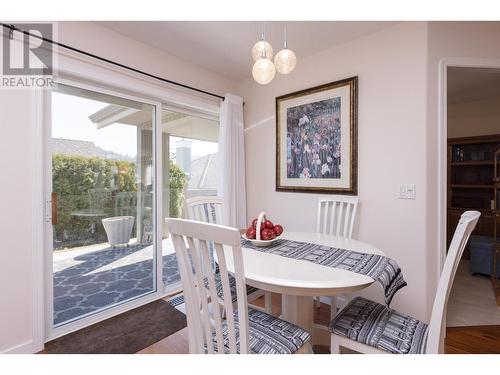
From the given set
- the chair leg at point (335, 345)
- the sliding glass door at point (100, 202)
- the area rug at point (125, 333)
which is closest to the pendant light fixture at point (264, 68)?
the chair leg at point (335, 345)

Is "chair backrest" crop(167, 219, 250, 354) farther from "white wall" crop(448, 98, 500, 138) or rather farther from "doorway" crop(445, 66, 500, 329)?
"white wall" crop(448, 98, 500, 138)

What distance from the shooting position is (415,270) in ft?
6.82

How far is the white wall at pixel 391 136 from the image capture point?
2.03m

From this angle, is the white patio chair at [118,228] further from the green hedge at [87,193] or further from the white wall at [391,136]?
the white wall at [391,136]

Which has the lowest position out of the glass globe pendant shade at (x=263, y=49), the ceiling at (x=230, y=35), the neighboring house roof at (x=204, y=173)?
the neighboring house roof at (x=204, y=173)

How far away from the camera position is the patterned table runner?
128cm

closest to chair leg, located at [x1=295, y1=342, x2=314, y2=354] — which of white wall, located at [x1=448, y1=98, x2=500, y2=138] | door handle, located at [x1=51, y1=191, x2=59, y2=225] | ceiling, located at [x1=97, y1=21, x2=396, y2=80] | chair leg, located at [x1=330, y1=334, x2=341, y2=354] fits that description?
chair leg, located at [x1=330, y1=334, x2=341, y2=354]

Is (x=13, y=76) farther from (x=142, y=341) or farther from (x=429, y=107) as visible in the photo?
(x=429, y=107)

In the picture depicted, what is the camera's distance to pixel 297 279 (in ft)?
3.82

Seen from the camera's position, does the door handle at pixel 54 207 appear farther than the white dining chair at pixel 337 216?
No

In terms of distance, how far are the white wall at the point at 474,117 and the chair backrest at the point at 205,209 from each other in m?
4.19

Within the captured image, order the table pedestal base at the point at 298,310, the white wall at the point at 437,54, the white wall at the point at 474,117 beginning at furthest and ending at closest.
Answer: the white wall at the point at 474,117 < the white wall at the point at 437,54 < the table pedestal base at the point at 298,310

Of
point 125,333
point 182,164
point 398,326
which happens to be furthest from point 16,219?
point 398,326

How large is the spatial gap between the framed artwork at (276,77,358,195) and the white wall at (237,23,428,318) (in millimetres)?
85
